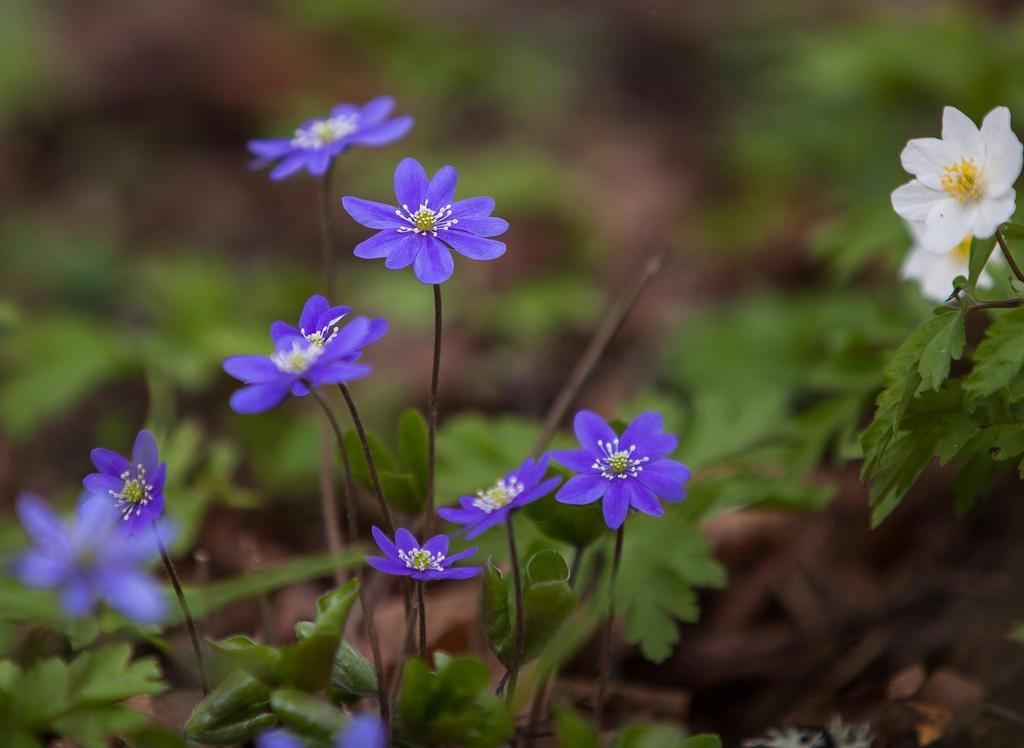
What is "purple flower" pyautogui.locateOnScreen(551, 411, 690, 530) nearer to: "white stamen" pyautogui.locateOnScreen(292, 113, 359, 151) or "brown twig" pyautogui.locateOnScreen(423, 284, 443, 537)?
"brown twig" pyautogui.locateOnScreen(423, 284, 443, 537)

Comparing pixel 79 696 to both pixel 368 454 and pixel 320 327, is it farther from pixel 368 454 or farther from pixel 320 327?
pixel 320 327

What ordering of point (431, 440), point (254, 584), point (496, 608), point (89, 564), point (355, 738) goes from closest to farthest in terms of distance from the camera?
point (355, 738), point (89, 564), point (496, 608), point (431, 440), point (254, 584)

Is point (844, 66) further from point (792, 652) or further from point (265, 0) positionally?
point (265, 0)

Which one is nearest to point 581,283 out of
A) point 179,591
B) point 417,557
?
point 417,557

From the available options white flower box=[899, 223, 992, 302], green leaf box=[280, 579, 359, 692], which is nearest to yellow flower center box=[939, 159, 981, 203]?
white flower box=[899, 223, 992, 302]

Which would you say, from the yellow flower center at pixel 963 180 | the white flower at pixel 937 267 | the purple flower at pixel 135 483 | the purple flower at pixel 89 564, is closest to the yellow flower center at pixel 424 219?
the purple flower at pixel 135 483

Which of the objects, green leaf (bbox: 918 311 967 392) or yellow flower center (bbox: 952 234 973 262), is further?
yellow flower center (bbox: 952 234 973 262)
